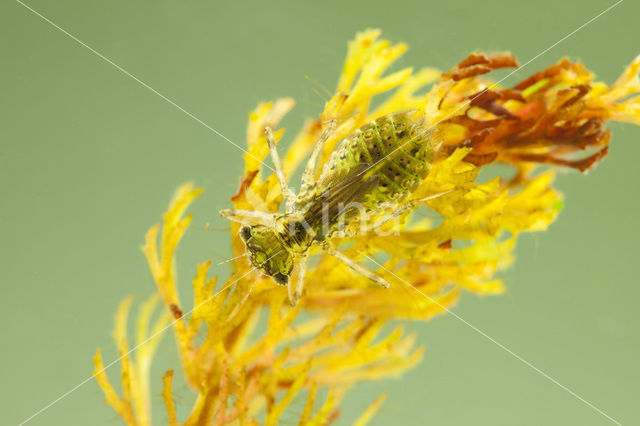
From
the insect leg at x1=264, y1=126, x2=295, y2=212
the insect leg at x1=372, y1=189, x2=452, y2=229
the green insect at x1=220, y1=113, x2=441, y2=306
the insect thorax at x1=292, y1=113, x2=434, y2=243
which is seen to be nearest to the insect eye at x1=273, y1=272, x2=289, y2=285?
the green insect at x1=220, y1=113, x2=441, y2=306

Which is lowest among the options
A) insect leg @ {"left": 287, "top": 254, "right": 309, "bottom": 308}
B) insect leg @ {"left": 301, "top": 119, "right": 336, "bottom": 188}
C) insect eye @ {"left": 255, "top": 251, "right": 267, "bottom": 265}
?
insect leg @ {"left": 287, "top": 254, "right": 309, "bottom": 308}

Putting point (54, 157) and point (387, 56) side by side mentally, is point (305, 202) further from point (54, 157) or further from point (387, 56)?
point (54, 157)

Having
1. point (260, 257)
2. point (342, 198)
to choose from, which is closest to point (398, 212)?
point (342, 198)

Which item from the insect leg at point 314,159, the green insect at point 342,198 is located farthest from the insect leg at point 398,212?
the insect leg at point 314,159

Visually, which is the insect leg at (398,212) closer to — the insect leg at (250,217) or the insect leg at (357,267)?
the insect leg at (357,267)

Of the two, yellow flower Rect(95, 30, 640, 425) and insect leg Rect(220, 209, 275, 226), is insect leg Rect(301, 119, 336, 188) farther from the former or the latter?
insect leg Rect(220, 209, 275, 226)
